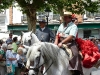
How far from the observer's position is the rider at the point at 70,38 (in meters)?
9.16

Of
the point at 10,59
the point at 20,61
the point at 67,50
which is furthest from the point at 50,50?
the point at 20,61

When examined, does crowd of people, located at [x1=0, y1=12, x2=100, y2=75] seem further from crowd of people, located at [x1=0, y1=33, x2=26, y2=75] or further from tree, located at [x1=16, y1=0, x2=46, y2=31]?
tree, located at [x1=16, y1=0, x2=46, y2=31]

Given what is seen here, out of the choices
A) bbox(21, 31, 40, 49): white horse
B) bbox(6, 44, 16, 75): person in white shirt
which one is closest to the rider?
bbox(21, 31, 40, 49): white horse

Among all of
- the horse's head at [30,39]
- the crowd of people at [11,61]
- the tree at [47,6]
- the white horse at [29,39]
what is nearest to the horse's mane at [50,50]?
the horse's head at [30,39]

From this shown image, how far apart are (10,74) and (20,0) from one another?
12947 millimetres

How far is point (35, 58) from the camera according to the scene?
8094 mm

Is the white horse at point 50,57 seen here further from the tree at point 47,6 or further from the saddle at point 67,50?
the tree at point 47,6

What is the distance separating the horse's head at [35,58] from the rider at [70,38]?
103 centimetres

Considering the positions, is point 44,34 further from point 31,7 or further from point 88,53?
point 31,7

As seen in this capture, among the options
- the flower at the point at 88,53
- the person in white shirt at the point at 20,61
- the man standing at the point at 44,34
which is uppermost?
the man standing at the point at 44,34

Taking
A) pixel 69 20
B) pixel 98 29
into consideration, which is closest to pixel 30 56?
pixel 69 20

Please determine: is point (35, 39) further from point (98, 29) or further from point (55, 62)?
point (98, 29)

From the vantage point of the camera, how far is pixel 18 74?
16.8 metres

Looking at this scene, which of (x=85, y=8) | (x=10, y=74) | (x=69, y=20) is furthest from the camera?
(x=85, y=8)
